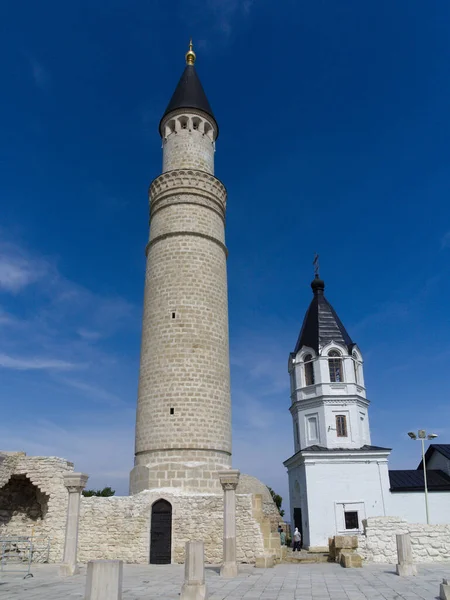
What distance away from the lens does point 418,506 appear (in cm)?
2470

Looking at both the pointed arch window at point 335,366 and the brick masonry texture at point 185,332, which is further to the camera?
the pointed arch window at point 335,366

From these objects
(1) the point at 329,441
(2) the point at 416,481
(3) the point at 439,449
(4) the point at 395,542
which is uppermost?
(1) the point at 329,441

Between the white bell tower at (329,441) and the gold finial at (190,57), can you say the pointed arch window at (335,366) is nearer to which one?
the white bell tower at (329,441)

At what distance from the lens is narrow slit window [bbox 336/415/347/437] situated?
25.8m

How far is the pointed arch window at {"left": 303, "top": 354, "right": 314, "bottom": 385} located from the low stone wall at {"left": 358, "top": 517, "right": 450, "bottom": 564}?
13.6m

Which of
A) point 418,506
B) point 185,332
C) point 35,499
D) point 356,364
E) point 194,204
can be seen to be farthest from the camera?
point 356,364

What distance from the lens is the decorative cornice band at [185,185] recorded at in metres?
19.5

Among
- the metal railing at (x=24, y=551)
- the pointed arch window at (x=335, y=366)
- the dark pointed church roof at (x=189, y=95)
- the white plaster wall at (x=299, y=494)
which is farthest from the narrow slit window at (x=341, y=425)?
the dark pointed church roof at (x=189, y=95)

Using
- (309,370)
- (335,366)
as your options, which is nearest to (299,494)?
(309,370)

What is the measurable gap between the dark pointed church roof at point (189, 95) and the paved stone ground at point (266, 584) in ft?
59.9

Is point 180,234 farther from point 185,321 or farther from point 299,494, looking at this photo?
point 299,494

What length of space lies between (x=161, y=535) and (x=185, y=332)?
6.69 metres

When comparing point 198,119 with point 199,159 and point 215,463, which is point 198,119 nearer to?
point 199,159

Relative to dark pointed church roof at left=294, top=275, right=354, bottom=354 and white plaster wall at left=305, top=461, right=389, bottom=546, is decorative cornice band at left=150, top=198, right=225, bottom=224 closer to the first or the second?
dark pointed church roof at left=294, top=275, right=354, bottom=354
